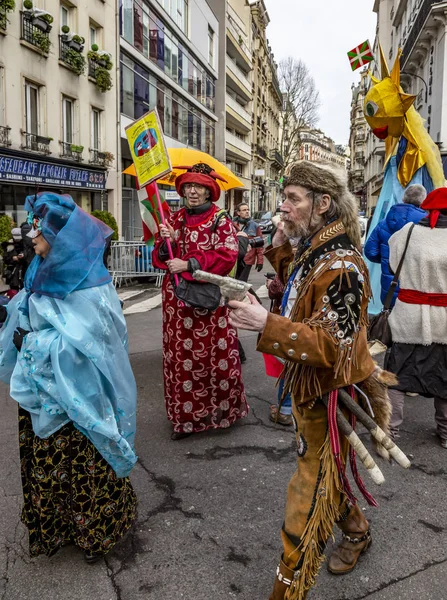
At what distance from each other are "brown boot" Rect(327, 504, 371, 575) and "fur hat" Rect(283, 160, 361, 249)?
133 cm

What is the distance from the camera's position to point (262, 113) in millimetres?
54719

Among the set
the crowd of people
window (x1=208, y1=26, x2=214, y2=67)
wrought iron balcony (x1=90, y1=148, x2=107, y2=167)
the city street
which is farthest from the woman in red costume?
window (x1=208, y1=26, x2=214, y2=67)

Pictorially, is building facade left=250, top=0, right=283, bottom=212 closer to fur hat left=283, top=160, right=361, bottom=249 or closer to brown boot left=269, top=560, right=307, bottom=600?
fur hat left=283, top=160, right=361, bottom=249

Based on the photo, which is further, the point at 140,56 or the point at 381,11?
the point at 381,11

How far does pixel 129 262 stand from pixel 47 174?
5440 mm

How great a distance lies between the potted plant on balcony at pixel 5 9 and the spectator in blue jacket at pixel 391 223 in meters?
12.4

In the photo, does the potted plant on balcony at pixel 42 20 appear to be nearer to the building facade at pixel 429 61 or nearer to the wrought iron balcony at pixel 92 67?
the wrought iron balcony at pixel 92 67

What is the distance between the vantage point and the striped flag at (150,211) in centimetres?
449

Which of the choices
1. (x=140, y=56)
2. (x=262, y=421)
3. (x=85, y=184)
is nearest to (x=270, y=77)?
(x=140, y=56)

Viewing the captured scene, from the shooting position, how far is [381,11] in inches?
1614

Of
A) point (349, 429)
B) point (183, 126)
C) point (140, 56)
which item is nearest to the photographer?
point (349, 429)

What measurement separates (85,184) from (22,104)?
3.78 meters

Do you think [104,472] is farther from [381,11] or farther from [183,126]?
[381,11]

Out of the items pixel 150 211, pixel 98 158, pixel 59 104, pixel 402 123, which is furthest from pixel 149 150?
pixel 98 158
